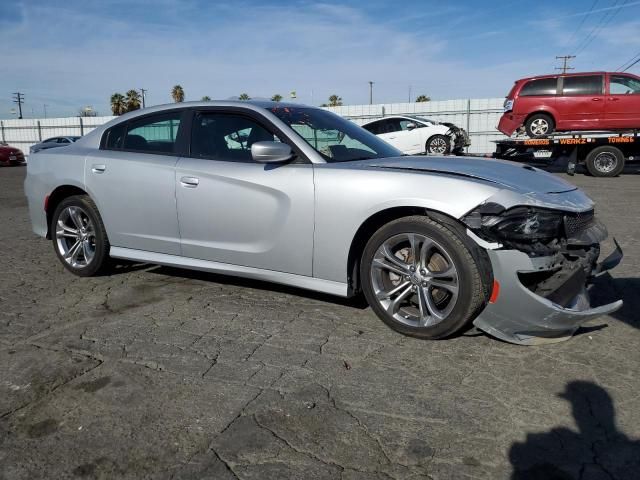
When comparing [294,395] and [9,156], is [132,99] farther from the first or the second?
[294,395]

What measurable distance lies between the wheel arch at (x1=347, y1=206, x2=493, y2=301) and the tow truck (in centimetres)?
1244

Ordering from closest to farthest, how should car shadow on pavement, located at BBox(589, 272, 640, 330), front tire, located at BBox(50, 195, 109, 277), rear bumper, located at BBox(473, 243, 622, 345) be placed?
rear bumper, located at BBox(473, 243, 622, 345) → car shadow on pavement, located at BBox(589, 272, 640, 330) → front tire, located at BBox(50, 195, 109, 277)

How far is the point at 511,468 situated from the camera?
2.14 m

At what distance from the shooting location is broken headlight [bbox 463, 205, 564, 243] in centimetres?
304

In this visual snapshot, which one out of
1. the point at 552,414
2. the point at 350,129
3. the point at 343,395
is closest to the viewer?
the point at 552,414

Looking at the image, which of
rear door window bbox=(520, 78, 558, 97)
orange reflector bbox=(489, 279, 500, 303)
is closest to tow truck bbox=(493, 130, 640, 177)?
rear door window bbox=(520, 78, 558, 97)

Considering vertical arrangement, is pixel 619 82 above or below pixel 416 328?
above

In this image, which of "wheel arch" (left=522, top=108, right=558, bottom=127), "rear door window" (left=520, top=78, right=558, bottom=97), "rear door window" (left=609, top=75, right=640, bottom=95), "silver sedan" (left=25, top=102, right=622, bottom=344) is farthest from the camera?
"wheel arch" (left=522, top=108, right=558, bottom=127)

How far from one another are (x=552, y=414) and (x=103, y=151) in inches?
161

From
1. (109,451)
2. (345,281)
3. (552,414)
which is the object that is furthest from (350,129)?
(109,451)

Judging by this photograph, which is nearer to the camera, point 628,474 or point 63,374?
point 628,474

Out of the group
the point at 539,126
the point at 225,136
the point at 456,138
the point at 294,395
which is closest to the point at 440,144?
the point at 456,138

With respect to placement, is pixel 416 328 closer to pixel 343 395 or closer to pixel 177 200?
pixel 343 395

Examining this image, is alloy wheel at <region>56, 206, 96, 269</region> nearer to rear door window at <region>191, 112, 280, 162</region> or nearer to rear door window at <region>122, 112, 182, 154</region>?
rear door window at <region>122, 112, 182, 154</region>
